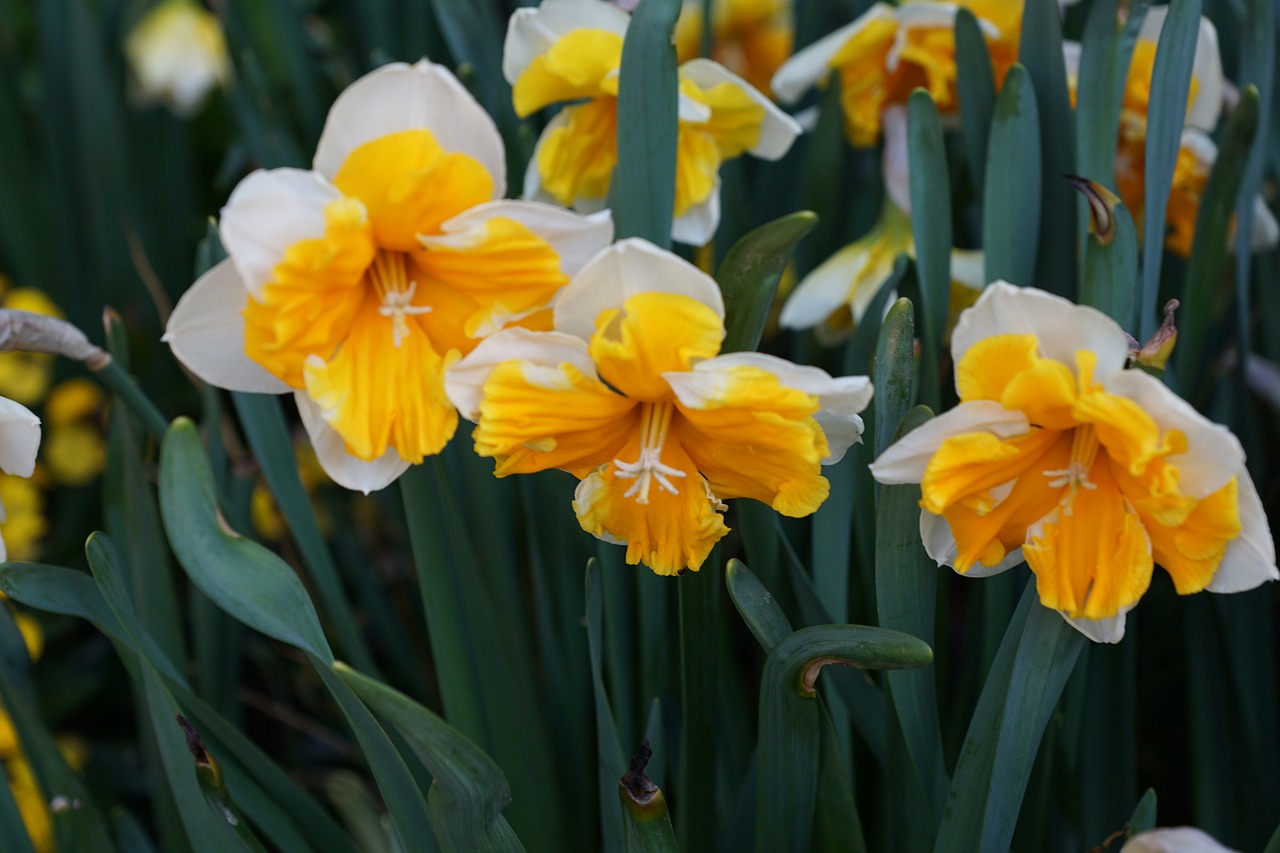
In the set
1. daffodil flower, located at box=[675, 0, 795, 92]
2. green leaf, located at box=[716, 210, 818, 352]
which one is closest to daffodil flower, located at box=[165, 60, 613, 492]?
green leaf, located at box=[716, 210, 818, 352]

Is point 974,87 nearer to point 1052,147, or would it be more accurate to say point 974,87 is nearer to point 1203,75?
point 1052,147

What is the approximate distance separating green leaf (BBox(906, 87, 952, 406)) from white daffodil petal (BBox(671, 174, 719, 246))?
0.16m

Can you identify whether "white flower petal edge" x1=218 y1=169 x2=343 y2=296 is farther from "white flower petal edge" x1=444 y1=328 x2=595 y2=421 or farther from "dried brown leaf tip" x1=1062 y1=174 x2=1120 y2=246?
"dried brown leaf tip" x1=1062 y1=174 x2=1120 y2=246

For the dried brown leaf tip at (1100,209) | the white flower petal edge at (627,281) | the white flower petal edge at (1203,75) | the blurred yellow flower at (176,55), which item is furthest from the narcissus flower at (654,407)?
the blurred yellow flower at (176,55)

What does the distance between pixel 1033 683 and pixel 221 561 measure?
50 centimetres

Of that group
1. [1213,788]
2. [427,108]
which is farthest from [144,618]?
[1213,788]

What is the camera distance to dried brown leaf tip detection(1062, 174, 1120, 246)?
0.74 metres

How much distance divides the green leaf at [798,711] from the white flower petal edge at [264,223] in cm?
39

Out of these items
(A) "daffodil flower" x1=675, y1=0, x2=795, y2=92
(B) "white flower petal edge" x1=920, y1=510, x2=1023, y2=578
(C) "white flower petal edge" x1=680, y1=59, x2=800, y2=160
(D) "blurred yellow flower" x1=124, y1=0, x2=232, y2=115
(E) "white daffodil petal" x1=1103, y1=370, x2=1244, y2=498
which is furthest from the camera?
(D) "blurred yellow flower" x1=124, y1=0, x2=232, y2=115

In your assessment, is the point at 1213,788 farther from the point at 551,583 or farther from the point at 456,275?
the point at 456,275

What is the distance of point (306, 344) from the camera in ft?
2.17

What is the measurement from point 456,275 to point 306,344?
10cm

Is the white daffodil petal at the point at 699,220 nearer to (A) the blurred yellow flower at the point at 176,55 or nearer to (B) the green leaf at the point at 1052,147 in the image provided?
(B) the green leaf at the point at 1052,147

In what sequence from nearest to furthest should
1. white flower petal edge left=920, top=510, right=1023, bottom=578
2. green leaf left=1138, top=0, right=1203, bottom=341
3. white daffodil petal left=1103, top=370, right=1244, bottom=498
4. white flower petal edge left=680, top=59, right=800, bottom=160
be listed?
white daffodil petal left=1103, top=370, right=1244, bottom=498 < white flower petal edge left=920, top=510, right=1023, bottom=578 < green leaf left=1138, top=0, right=1203, bottom=341 < white flower petal edge left=680, top=59, right=800, bottom=160
